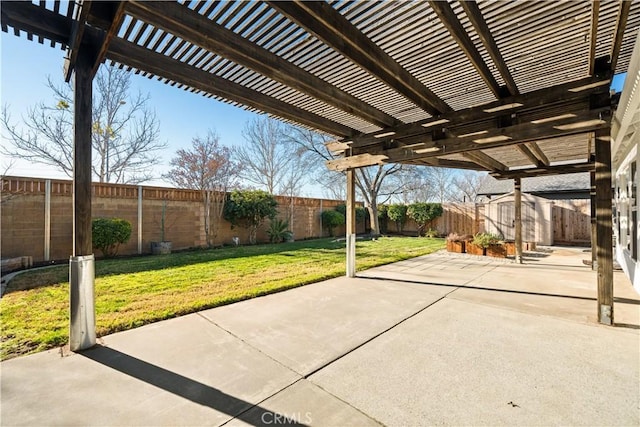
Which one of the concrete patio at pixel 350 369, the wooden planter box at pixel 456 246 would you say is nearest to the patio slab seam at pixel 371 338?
the concrete patio at pixel 350 369

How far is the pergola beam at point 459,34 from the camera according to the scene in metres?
2.04

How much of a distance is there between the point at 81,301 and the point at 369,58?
3634 mm

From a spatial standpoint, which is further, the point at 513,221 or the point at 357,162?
the point at 513,221

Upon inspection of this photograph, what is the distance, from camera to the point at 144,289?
15.0ft

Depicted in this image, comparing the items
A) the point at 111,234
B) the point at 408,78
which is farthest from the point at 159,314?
the point at 111,234

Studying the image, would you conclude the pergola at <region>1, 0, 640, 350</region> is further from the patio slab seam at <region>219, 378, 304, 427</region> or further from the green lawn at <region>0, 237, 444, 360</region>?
the patio slab seam at <region>219, 378, 304, 427</region>

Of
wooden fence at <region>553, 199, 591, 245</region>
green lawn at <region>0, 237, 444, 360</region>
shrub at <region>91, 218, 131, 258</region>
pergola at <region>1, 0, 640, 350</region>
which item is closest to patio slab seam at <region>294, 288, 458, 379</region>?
pergola at <region>1, 0, 640, 350</region>

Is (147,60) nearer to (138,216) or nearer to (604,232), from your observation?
(604,232)

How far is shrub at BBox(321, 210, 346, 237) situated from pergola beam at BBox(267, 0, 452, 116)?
38.5ft

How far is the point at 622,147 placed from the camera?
5371 mm

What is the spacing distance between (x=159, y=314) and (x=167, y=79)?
2854mm

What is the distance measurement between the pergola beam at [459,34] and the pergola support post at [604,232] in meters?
1.65

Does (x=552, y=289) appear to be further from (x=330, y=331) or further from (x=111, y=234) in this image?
(x=111, y=234)

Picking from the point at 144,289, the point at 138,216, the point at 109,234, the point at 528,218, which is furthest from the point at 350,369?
the point at 528,218
